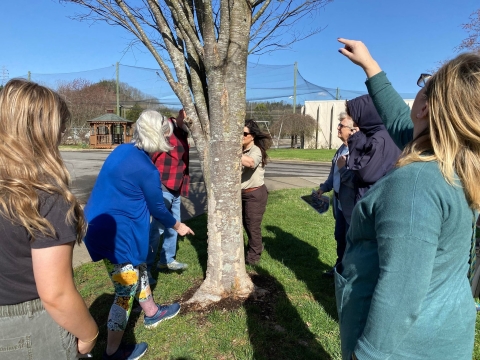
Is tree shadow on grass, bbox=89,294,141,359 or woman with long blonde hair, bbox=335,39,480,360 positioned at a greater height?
woman with long blonde hair, bbox=335,39,480,360

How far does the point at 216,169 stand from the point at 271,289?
→ 1357 millimetres

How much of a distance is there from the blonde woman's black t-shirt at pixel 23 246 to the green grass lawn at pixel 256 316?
5.23 ft

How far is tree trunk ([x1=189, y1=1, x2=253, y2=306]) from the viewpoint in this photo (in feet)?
9.57

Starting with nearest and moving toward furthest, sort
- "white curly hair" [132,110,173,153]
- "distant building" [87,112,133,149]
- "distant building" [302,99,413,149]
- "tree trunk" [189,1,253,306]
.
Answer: "white curly hair" [132,110,173,153] < "tree trunk" [189,1,253,306] < "distant building" [87,112,133,149] < "distant building" [302,99,413,149]

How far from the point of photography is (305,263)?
4355 mm

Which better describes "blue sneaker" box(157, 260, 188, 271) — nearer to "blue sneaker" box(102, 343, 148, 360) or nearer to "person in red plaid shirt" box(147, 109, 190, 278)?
"person in red plaid shirt" box(147, 109, 190, 278)

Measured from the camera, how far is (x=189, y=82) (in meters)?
3.51

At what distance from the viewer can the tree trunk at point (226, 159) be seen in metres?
2.92

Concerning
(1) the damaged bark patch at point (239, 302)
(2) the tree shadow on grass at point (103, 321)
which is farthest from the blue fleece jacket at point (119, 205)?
(1) the damaged bark patch at point (239, 302)

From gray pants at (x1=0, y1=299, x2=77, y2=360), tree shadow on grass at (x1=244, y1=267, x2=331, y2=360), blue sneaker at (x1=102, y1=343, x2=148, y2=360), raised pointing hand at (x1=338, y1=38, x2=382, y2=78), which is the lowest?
blue sneaker at (x1=102, y1=343, x2=148, y2=360)

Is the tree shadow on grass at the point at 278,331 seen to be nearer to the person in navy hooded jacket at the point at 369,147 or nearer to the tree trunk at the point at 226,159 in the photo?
the tree trunk at the point at 226,159

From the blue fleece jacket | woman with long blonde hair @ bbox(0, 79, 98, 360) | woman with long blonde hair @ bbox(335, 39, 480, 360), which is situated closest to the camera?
woman with long blonde hair @ bbox(335, 39, 480, 360)

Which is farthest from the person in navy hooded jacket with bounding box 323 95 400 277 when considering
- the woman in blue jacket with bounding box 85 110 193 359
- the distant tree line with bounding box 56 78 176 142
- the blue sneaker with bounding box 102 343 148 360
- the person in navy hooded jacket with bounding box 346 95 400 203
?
the distant tree line with bounding box 56 78 176 142

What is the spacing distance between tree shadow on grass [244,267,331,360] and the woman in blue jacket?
2.91ft
